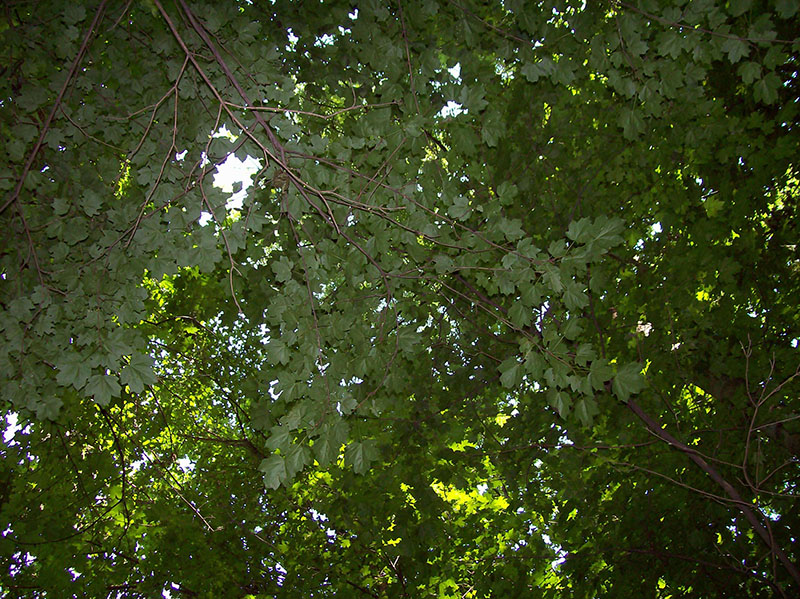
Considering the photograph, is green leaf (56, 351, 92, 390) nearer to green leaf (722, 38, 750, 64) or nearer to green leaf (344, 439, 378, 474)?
green leaf (344, 439, 378, 474)

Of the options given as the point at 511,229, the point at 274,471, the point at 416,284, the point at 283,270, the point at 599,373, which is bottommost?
the point at 274,471

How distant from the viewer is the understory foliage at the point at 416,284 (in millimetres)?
2537

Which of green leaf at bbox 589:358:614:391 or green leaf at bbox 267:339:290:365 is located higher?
green leaf at bbox 267:339:290:365

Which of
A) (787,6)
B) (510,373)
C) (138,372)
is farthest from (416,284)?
(787,6)

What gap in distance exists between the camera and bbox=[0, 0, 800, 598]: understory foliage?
8.32 feet

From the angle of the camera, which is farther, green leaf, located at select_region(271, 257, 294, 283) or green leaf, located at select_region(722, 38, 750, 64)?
green leaf, located at select_region(271, 257, 294, 283)

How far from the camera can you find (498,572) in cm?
471

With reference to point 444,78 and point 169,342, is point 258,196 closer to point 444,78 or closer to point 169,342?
point 444,78

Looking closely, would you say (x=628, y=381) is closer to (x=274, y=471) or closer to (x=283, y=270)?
(x=274, y=471)

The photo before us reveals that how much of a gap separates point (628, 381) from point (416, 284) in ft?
6.69

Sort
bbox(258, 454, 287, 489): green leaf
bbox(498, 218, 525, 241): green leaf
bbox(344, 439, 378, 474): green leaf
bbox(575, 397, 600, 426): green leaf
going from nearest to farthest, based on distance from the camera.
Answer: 1. bbox(258, 454, 287, 489): green leaf
2. bbox(344, 439, 378, 474): green leaf
3. bbox(498, 218, 525, 241): green leaf
4. bbox(575, 397, 600, 426): green leaf

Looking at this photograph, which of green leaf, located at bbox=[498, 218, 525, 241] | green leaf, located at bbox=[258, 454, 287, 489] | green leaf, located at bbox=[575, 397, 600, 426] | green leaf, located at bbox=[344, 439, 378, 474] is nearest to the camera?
green leaf, located at bbox=[258, 454, 287, 489]

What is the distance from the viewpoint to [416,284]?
4.11m

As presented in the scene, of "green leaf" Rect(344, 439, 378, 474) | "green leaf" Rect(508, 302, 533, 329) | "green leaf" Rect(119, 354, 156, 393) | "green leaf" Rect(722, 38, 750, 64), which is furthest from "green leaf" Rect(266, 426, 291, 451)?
"green leaf" Rect(722, 38, 750, 64)
